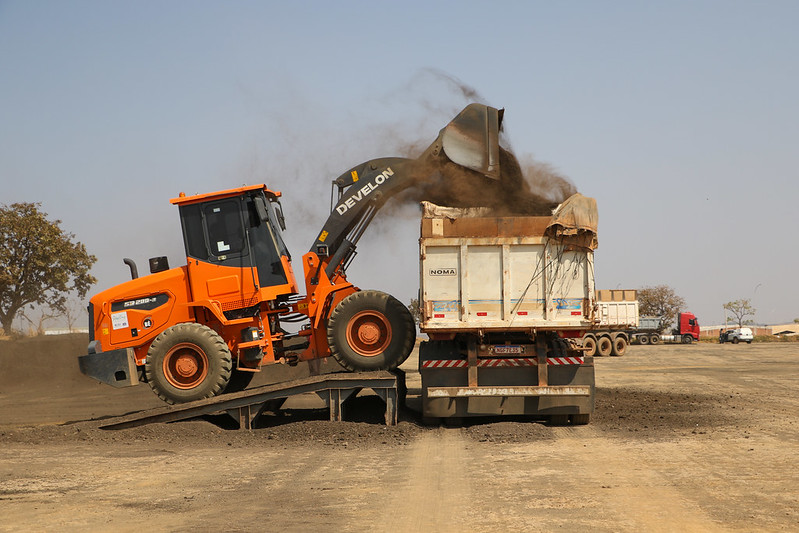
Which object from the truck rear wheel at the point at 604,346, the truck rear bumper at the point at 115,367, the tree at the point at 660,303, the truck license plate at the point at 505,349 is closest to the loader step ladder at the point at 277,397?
the truck rear bumper at the point at 115,367

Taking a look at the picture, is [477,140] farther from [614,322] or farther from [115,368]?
[614,322]

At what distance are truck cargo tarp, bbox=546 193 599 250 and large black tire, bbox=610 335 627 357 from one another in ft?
105

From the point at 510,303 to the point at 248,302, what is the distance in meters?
4.53

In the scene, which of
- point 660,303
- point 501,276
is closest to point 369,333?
point 501,276

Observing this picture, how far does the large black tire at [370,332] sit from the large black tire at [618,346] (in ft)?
105

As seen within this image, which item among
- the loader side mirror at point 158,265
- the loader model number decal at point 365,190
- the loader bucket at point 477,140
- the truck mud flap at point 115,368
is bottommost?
the truck mud flap at point 115,368

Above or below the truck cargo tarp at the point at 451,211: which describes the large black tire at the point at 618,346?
below

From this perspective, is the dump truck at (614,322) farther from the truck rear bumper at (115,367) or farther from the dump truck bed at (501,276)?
the truck rear bumper at (115,367)

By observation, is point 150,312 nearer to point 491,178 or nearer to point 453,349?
point 453,349

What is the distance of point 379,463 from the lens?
10.2 metres

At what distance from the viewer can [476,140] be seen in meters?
13.7

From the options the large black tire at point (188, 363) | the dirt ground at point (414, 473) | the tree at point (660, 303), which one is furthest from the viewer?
the tree at point (660, 303)

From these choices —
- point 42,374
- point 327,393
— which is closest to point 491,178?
point 327,393

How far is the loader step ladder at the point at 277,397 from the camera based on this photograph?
1305 centimetres
